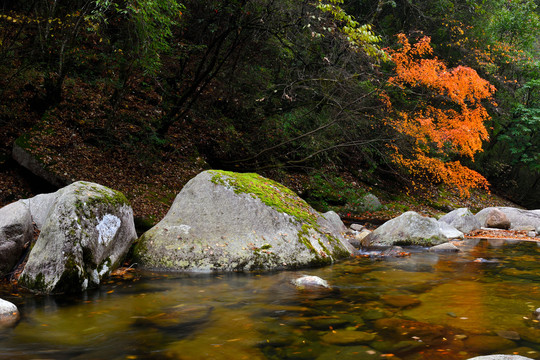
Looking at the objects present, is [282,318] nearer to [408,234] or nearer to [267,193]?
[267,193]

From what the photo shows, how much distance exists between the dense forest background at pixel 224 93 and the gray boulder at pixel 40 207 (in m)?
2.86

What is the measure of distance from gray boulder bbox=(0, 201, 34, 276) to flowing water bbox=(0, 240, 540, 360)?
625mm

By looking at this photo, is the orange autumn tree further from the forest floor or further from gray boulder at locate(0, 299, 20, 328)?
gray boulder at locate(0, 299, 20, 328)

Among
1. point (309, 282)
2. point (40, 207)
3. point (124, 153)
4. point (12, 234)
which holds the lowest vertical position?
point (309, 282)

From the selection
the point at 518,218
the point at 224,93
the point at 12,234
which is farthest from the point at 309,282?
the point at 518,218

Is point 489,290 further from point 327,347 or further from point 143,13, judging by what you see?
point 143,13

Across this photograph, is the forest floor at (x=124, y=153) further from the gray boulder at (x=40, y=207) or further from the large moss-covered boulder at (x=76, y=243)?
the large moss-covered boulder at (x=76, y=243)

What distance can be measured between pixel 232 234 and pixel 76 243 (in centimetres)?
234

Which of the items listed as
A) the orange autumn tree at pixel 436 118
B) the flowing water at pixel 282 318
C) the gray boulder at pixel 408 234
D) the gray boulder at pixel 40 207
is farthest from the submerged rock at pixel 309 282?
the orange autumn tree at pixel 436 118

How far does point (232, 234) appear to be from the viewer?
247 inches

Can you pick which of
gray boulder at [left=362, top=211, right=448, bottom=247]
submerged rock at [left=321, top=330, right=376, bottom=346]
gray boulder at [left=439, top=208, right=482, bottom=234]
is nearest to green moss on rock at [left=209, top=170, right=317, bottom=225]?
gray boulder at [left=362, top=211, right=448, bottom=247]

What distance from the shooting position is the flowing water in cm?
319

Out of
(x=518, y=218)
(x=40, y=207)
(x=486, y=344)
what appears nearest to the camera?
(x=486, y=344)

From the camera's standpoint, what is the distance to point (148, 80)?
13859mm
